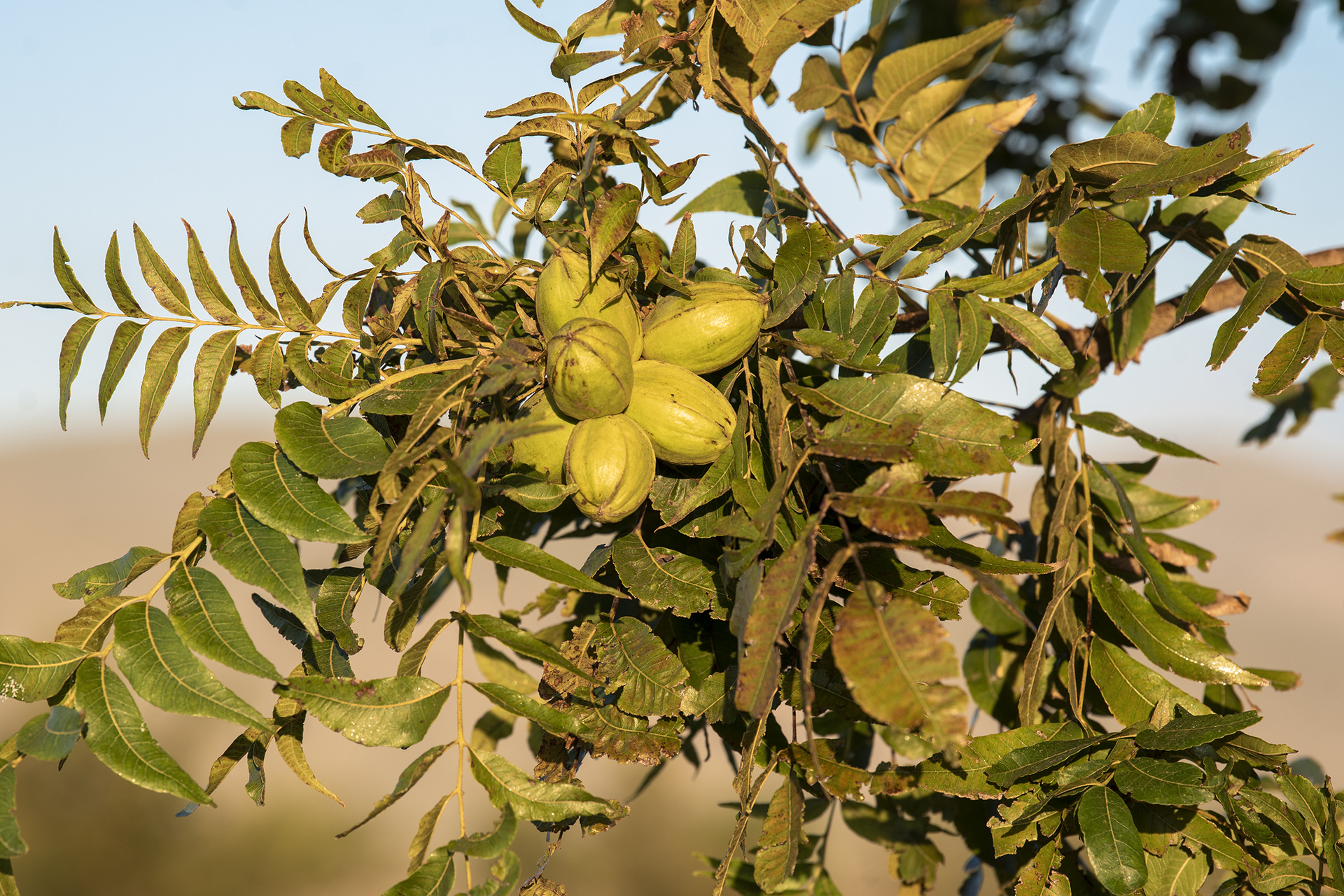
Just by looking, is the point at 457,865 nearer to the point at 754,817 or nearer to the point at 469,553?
the point at 469,553

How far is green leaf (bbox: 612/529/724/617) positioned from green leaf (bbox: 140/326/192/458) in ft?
2.55

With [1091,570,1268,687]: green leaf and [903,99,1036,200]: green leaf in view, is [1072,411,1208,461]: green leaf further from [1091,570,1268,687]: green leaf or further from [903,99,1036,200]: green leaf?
[903,99,1036,200]: green leaf

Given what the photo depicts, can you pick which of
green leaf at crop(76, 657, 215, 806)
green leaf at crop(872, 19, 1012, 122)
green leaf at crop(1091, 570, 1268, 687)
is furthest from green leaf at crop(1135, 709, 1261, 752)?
green leaf at crop(872, 19, 1012, 122)

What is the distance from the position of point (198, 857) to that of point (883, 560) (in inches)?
480

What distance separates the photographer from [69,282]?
135 centimetres

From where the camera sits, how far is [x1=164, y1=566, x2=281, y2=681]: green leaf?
1.05 meters

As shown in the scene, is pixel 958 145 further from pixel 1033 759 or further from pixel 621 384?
pixel 1033 759

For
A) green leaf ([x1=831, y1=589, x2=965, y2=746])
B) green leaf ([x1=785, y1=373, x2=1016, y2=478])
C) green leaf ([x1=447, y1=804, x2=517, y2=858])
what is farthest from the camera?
green leaf ([x1=785, y1=373, x2=1016, y2=478])

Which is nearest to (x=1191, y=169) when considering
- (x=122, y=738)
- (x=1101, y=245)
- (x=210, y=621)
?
(x=1101, y=245)

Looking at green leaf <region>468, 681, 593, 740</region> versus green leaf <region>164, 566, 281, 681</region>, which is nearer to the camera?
green leaf <region>164, 566, 281, 681</region>

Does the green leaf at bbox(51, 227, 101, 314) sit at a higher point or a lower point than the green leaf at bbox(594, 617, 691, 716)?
higher

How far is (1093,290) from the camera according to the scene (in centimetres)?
136

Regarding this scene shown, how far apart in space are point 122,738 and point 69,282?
0.76 m

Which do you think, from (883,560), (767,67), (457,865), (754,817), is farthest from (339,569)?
(767,67)
